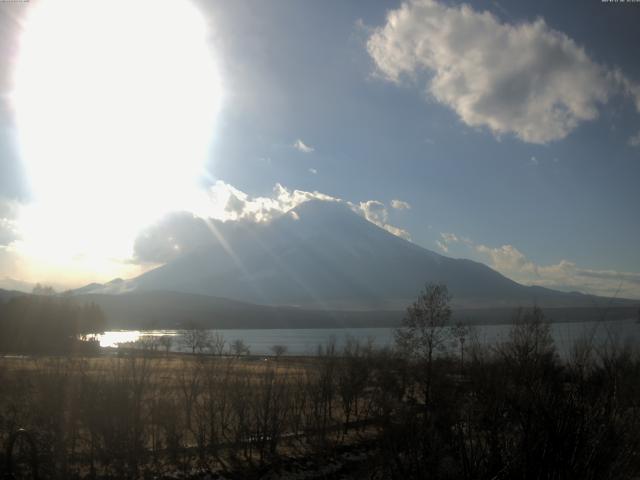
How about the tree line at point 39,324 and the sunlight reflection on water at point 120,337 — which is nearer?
the tree line at point 39,324

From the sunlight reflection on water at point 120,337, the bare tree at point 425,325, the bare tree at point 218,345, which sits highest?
the bare tree at point 425,325

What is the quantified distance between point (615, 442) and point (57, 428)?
49.6 ft

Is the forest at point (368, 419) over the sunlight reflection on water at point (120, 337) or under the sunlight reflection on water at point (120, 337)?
over

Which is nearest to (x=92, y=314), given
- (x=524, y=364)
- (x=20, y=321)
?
(x=20, y=321)

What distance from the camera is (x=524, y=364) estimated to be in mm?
6309

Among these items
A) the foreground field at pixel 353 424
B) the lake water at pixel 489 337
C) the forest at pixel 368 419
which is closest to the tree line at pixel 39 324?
the lake water at pixel 489 337

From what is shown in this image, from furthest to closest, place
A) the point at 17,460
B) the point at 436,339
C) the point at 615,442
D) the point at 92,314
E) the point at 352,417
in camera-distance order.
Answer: the point at 92,314, the point at 436,339, the point at 352,417, the point at 17,460, the point at 615,442

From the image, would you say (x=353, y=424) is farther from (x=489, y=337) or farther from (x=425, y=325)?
(x=489, y=337)

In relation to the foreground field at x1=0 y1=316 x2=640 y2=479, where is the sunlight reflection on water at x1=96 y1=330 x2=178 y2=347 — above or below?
below

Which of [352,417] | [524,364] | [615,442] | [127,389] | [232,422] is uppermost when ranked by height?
[524,364]

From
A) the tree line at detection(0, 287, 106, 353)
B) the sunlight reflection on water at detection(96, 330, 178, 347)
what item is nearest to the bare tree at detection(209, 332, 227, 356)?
the sunlight reflection on water at detection(96, 330, 178, 347)

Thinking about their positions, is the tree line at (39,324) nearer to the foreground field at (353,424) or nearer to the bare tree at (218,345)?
the bare tree at (218,345)

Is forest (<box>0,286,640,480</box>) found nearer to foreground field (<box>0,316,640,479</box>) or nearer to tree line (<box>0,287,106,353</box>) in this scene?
foreground field (<box>0,316,640,479</box>)

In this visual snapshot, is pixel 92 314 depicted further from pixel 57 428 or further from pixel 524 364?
pixel 524 364
